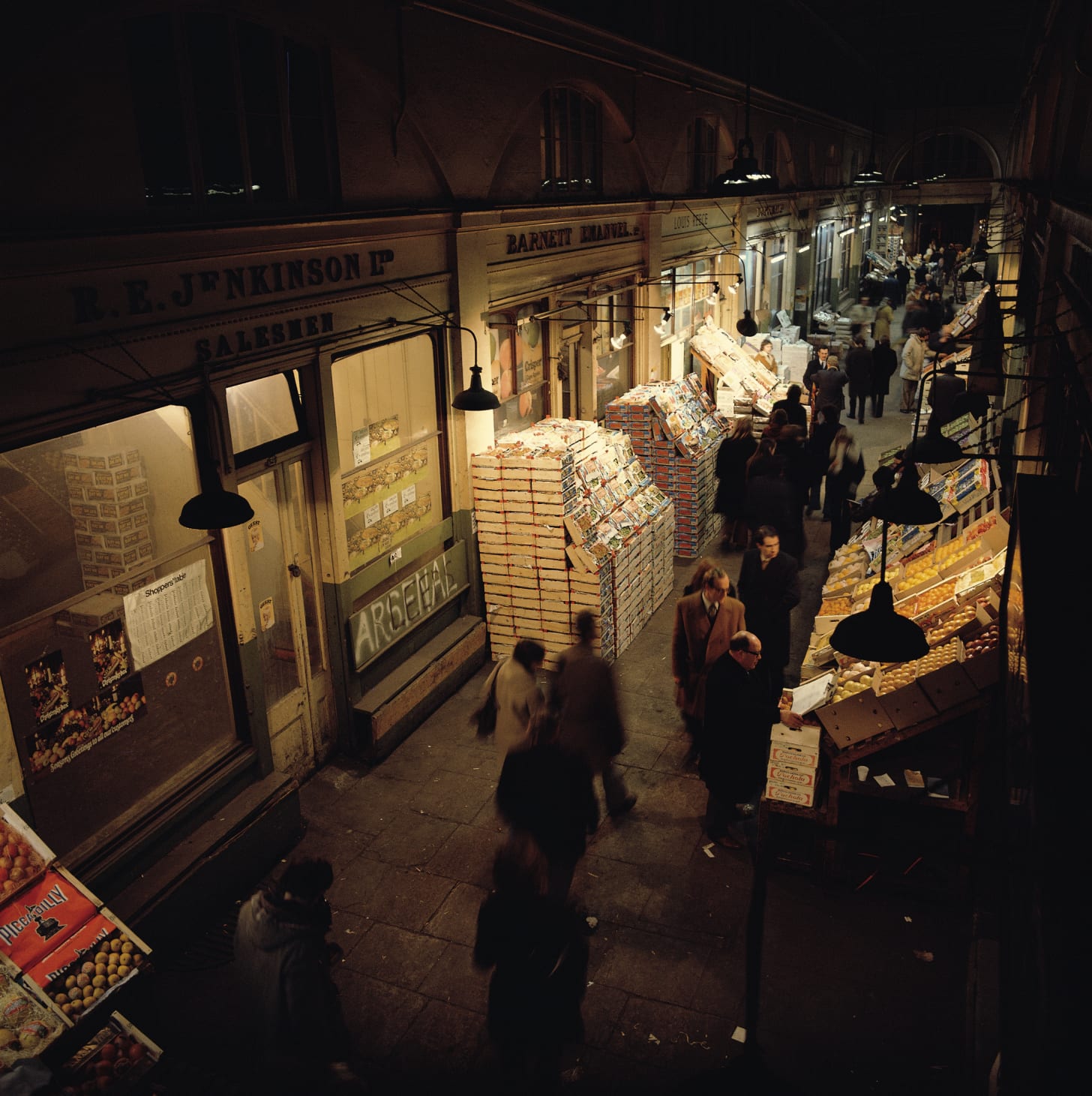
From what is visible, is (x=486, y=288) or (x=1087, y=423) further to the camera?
(x=486, y=288)

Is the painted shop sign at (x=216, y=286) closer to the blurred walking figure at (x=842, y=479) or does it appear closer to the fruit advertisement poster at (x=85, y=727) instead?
the fruit advertisement poster at (x=85, y=727)

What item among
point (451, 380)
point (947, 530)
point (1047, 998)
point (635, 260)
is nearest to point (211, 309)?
point (451, 380)

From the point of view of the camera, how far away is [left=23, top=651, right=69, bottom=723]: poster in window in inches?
229

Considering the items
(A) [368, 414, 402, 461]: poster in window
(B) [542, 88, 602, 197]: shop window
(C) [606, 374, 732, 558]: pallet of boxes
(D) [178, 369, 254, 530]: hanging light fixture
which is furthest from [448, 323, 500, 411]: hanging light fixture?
(C) [606, 374, 732, 558]: pallet of boxes

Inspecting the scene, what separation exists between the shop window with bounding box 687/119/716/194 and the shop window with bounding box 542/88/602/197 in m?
4.28

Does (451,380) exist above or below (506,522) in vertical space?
above

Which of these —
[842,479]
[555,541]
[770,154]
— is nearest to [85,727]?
[555,541]

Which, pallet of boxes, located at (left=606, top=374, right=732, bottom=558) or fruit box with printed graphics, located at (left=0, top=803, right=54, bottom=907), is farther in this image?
pallet of boxes, located at (left=606, top=374, right=732, bottom=558)

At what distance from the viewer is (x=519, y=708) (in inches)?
277

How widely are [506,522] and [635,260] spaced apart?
6406mm

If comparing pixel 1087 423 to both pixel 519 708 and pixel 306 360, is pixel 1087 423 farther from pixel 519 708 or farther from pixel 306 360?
pixel 306 360

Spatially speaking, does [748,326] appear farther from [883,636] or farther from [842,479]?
→ [883,636]

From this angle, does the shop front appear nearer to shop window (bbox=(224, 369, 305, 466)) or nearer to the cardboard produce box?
shop window (bbox=(224, 369, 305, 466))

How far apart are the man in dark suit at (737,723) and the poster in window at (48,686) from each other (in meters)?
4.39
